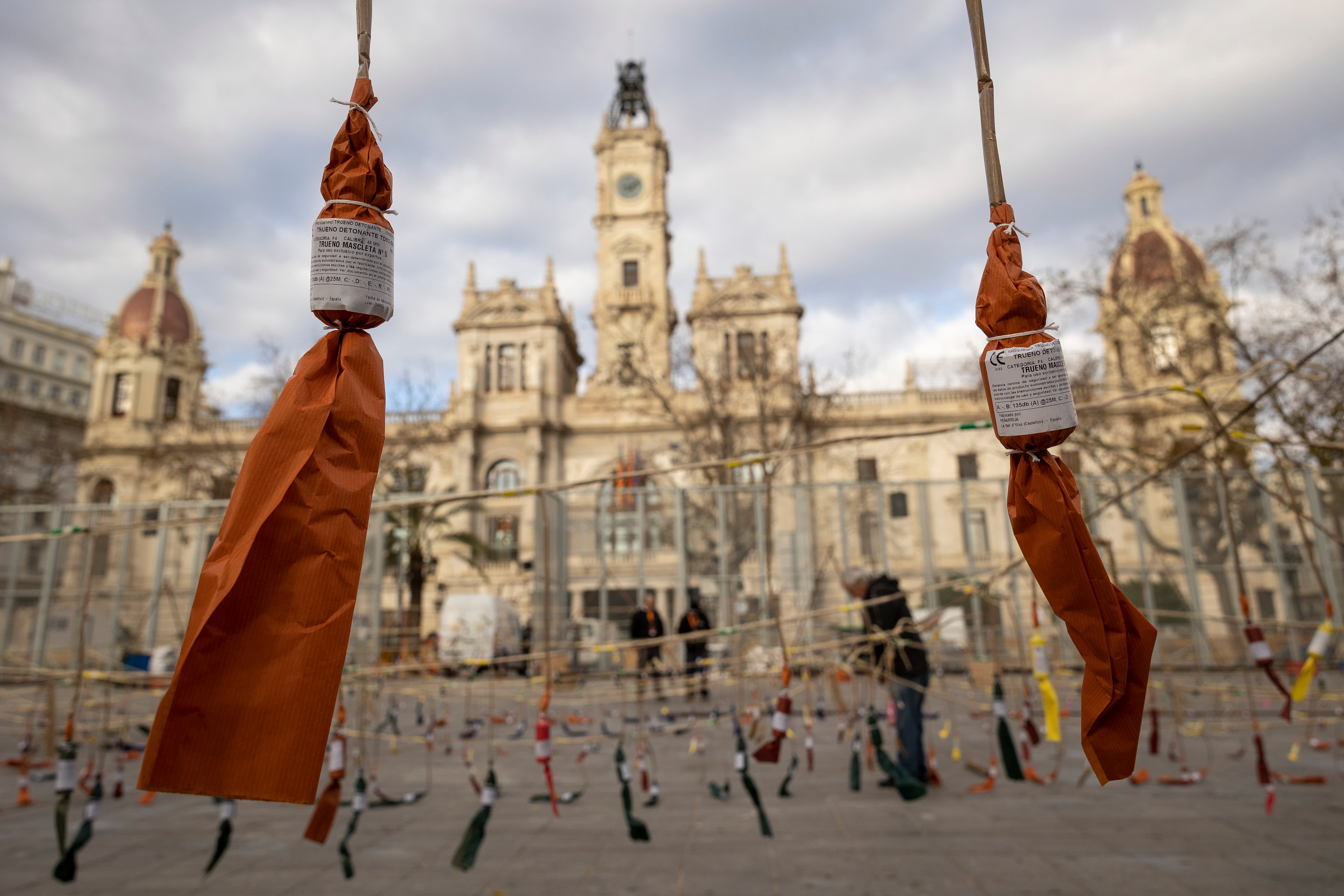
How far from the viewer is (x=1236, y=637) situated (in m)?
17.5

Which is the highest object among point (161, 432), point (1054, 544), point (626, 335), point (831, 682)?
point (626, 335)

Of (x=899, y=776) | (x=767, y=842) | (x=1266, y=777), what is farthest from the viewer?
(x=899, y=776)

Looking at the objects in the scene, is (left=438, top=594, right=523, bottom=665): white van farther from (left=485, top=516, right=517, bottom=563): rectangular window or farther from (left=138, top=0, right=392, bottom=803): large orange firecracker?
(left=138, top=0, right=392, bottom=803): large orange firecracker

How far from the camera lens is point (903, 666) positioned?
7715 mm

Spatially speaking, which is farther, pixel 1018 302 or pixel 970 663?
pixel 970 663

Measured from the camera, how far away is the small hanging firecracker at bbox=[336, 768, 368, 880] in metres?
4.68

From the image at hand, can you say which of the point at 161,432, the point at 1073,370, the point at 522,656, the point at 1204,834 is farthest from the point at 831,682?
the point at 161,432

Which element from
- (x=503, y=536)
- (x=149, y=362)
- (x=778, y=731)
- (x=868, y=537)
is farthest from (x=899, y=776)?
(x=149, y=362)

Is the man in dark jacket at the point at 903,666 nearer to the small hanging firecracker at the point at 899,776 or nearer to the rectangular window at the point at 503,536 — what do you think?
the small hanging firecracker at the point at 899,776

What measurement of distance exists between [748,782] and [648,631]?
30.2 ft

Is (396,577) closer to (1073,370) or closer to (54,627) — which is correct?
(54,627)

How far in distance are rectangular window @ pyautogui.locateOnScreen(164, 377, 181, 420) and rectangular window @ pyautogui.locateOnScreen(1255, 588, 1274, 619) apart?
48.8 meters

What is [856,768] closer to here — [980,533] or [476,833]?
[476,833]

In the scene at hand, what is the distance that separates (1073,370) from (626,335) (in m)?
20.9
